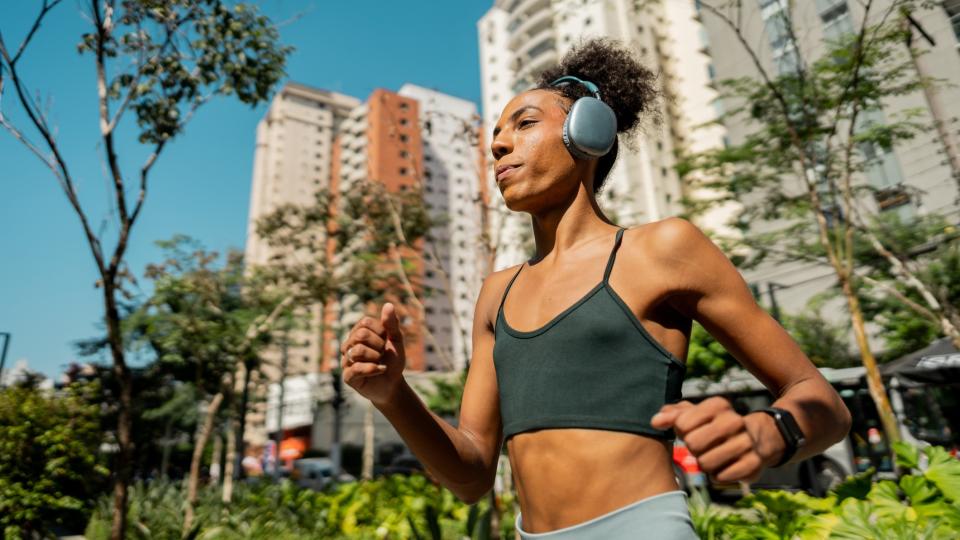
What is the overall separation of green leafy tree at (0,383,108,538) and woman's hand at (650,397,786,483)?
9.39 metres

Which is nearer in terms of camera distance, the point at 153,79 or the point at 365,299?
the point at 153,79

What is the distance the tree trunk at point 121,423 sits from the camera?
17.6 feet

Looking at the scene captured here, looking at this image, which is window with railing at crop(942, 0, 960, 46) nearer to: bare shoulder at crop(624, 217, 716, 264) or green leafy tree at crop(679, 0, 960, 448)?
green leafy tree at crop(679, 0, 960, 448)

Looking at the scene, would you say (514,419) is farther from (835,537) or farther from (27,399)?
(27,399)

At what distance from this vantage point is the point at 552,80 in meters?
2.04

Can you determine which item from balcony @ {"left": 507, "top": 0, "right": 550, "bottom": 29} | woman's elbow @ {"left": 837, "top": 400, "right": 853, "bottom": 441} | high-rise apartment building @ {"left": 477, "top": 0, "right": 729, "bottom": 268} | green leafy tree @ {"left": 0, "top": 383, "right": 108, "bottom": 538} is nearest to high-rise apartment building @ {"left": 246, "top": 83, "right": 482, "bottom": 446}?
high-rise apartment building @ {"left": 477, "top": 0, "right": 729, "bottom": 268}

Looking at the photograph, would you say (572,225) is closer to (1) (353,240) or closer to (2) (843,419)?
(2) (843,419)

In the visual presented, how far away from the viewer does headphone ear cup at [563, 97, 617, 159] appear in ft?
5.26

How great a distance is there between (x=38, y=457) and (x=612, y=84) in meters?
10.2

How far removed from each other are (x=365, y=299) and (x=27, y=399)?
6.30 meters

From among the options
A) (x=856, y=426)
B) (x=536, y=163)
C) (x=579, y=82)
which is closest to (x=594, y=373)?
(x=536, y=163)

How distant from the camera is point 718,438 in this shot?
867 mm

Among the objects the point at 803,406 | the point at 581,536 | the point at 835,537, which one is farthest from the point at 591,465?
the point at 835,537

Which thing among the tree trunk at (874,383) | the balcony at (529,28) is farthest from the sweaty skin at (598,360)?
the balcony at (529,28)
